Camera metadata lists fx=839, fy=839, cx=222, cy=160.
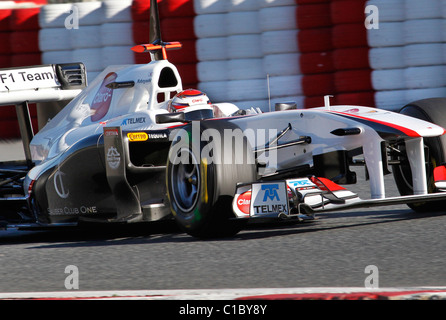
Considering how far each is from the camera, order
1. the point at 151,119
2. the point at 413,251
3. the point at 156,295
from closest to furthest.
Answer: the point at 156,295 → the point at 413,251 → the point at 151,119

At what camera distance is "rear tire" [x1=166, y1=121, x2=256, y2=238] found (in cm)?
487

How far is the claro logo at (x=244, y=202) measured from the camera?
489 cm

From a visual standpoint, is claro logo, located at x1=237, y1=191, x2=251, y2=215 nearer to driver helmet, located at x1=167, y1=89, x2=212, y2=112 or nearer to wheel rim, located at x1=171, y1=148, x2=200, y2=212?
wheel rim, located at x1=171, y1=148, x2=200, y2=212

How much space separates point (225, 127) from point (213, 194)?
0.44 m

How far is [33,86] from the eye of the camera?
7102 millimetres

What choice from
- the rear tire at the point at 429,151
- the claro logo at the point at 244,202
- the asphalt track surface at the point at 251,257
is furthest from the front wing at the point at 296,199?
the rear tire at the point at 429,151

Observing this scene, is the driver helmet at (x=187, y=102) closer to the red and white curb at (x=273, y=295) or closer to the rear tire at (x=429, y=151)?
the rear tire at (x=429, y=151)

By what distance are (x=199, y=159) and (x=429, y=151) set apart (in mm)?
1661

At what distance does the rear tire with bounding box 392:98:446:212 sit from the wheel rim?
4.51ft

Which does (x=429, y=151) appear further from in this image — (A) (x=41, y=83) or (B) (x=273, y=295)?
(A) (x=41, y=83)

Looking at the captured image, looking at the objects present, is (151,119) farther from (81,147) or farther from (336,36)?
(336,36)

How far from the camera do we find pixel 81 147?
5.89 m

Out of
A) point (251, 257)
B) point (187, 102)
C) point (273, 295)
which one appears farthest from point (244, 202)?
point (273, 295)
